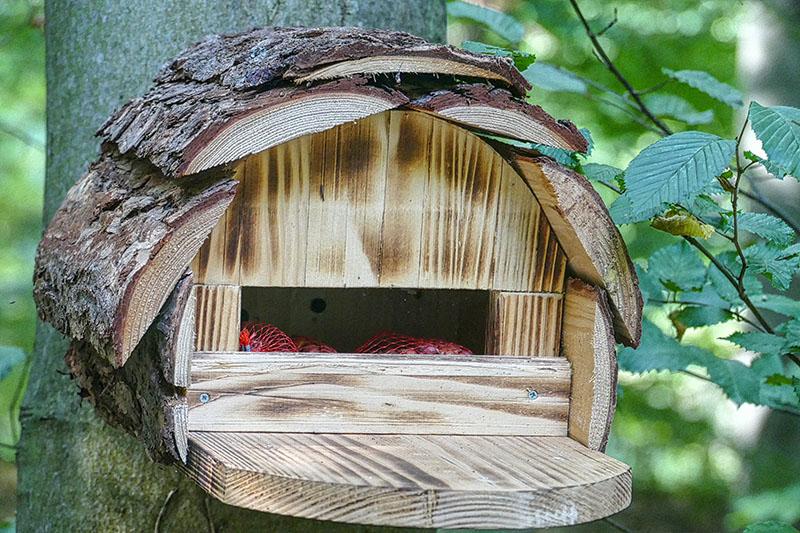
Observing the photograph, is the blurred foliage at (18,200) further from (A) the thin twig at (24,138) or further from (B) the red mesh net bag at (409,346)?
(B) the red mesh net bag at (409,346)

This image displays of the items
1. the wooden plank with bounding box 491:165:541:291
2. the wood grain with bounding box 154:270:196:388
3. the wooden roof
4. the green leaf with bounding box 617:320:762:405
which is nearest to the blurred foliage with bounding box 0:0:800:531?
the green leaf with bounding box 617:320:762:405

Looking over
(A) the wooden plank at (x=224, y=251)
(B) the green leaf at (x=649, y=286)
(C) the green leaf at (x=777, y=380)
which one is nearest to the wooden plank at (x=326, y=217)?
(A) the wooden plank at (x=224, y=251)

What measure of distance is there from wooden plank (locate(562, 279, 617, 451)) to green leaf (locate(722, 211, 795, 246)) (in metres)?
0.32

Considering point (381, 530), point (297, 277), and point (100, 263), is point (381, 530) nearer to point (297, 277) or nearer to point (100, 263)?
point (297, 277)

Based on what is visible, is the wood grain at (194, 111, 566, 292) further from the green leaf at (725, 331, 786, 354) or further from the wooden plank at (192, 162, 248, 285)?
the green leaf at (725, 331, 786, 354)

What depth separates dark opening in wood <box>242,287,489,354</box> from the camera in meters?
2.00

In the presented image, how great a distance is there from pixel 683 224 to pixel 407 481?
72 cm

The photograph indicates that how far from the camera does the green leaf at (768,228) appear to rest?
5.12 feet

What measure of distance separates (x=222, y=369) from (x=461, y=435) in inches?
15.5

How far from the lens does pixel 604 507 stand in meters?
1.21

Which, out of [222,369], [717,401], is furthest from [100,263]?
[717,401]

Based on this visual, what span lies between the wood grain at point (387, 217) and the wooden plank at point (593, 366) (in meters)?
0.08

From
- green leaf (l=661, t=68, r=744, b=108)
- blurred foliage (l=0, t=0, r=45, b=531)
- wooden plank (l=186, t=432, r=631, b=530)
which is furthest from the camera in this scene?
blurred foliage (l=0, t=0, r=45, b=531)

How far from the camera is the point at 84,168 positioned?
205 centimetres
